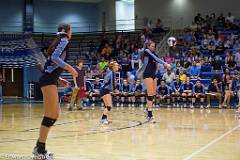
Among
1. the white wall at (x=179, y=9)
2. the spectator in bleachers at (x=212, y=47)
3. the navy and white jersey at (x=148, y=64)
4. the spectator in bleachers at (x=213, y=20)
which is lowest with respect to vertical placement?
the navy and white jersey at (x=148, y=64)

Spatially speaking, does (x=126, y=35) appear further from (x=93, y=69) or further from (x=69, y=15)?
(x=69, y=15)

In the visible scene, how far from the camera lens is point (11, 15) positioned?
32906mm

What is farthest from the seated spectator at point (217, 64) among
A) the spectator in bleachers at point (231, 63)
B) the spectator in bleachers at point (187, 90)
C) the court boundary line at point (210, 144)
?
the court boundary line at point (210, 144)

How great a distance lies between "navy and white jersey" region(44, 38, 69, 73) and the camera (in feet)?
20.2

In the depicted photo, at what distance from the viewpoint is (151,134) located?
930cm

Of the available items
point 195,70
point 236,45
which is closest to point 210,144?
point 195,70

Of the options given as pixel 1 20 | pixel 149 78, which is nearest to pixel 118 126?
pixel 149 78

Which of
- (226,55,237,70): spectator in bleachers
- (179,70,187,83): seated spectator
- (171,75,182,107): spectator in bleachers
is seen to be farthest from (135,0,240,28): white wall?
(171,75,182,107): spectator in bleachers

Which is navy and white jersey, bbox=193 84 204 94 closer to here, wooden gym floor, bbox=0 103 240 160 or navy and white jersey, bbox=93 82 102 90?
navy and white jersey, bbox=93 82 102 90

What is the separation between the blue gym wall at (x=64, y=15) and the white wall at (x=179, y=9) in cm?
459

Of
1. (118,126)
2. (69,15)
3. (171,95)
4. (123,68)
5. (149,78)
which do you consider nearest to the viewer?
(118,126)

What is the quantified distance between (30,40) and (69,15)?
7.53 meters

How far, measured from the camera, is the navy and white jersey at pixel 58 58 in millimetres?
6172

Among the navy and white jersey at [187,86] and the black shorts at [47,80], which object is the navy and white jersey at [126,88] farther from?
the black shorts at [47,80]
